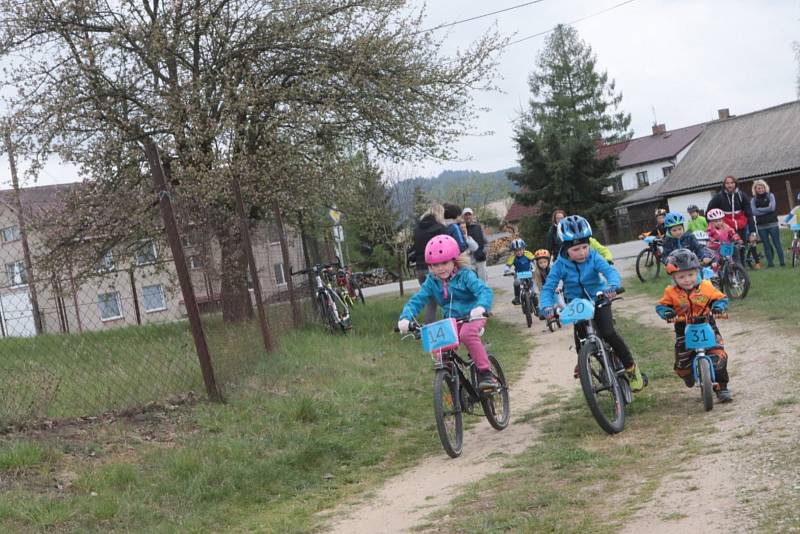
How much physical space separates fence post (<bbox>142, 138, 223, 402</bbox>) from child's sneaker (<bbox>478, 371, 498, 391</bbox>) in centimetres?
301

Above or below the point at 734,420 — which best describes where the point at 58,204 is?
above

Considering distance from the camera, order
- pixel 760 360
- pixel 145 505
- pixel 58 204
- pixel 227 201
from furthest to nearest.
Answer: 1. pixel 58 204
2. pixel 227 201
3. pixel 760 360
4. pixel 145 505

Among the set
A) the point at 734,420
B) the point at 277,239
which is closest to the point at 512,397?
the point at 734,420

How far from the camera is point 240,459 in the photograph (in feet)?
25.2

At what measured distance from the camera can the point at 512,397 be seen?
984cm

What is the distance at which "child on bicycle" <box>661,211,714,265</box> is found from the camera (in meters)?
11.1

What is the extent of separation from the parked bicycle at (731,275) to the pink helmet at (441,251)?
7.85 meters

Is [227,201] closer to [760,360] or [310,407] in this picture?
[310,407]

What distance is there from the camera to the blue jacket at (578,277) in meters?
7.67

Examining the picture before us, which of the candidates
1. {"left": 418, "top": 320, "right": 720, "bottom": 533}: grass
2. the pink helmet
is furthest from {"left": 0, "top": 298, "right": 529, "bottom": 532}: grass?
the pink helmet

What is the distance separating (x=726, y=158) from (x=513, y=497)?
54.6 metres

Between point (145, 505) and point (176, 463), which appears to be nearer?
point (145, 505)

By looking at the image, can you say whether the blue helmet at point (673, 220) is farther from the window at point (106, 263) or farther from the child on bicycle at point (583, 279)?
the window at point (106, 263)

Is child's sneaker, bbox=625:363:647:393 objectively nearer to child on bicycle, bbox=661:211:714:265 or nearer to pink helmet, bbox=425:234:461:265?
pink helmet, bbox=425:234:461:265
